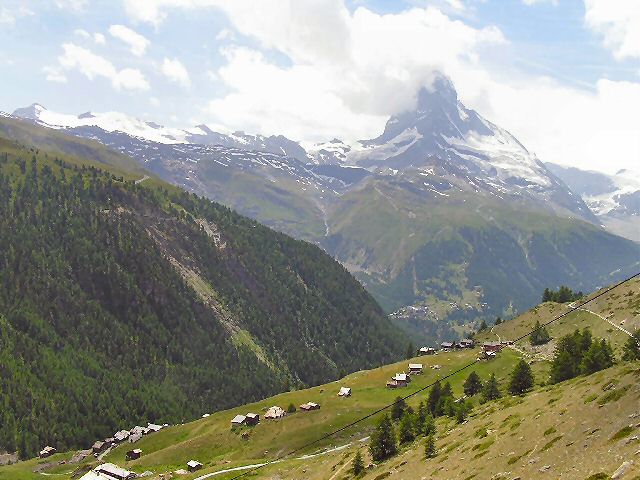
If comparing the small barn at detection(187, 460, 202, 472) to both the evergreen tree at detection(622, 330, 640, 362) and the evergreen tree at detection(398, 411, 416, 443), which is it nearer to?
the evergreen tree at detection(398, 411, 416, 443)

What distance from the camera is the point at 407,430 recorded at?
9594 centimetres

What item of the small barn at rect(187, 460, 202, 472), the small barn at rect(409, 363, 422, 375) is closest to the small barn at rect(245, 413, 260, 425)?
the small barn at rect(187, 460, 202, 472)

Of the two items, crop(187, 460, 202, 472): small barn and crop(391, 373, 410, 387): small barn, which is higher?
crop(391, 373, 410, 387): small barn

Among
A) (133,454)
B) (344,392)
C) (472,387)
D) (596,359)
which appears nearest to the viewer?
(596,359)

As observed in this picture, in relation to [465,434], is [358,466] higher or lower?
lower

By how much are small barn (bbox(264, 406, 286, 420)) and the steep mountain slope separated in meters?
2.57

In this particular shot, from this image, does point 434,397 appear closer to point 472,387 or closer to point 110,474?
point 472,387

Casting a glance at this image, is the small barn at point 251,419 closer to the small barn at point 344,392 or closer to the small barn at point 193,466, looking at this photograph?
the small barn at point 344,392

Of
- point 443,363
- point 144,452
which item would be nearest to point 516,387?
point 443,363

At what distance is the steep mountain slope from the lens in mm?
52688

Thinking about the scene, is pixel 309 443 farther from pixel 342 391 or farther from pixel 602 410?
pixel 602 410

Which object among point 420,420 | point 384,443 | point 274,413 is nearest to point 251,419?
point 274,413

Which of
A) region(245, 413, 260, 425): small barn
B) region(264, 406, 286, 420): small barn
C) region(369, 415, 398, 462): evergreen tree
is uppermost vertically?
region(369, 415, 398, 462): evergreen tree

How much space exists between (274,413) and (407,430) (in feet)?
274
